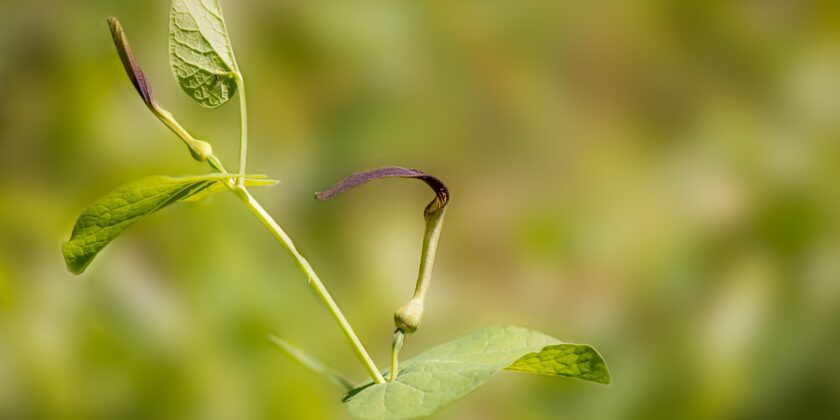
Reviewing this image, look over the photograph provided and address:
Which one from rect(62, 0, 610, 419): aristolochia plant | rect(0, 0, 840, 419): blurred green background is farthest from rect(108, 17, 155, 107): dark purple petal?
rect(0, 0, 840, 419): blurred green background

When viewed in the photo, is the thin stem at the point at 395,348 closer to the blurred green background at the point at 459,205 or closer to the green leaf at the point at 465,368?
the green leaf at the point at 465,368

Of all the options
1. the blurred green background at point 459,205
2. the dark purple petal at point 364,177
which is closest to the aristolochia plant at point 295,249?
the dark purple petal at point 364,177

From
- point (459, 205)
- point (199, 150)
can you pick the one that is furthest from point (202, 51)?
point (459, 205)

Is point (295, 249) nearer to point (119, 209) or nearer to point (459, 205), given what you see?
point (119, 209)

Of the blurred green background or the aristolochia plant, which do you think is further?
the blurred green background

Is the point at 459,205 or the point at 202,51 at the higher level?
the point at 202,51

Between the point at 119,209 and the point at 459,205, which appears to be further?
the point at 459,205

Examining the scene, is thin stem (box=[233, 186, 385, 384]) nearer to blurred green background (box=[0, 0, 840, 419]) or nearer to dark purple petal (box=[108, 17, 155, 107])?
dark purple petal (box=[108, 17, 155, 107])
